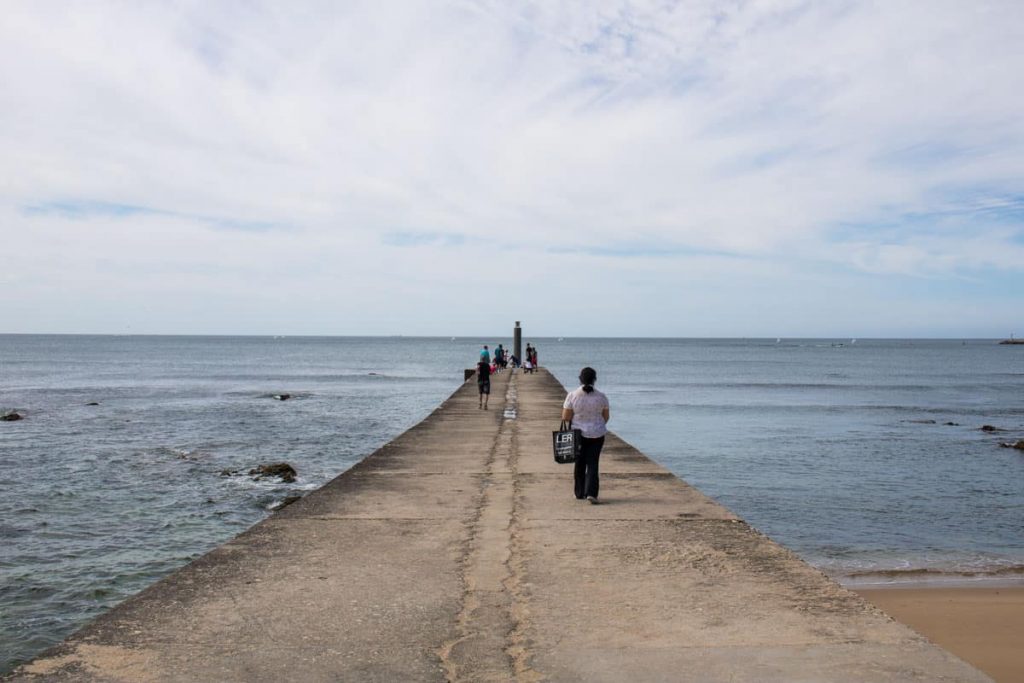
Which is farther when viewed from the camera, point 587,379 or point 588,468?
point 588,468

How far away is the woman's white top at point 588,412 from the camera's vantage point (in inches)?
297

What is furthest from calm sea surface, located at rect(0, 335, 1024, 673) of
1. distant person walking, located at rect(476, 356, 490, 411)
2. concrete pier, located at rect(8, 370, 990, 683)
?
distant person walking, located at rect(476, 356, 490, 411)

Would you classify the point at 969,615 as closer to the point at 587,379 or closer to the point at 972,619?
the point at 972,619

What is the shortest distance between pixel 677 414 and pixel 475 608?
86.5 feet

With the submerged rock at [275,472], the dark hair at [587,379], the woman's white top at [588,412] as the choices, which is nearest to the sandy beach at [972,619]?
the woman's white top at [588,412]

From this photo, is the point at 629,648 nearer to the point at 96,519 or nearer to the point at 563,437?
the point at 563,437

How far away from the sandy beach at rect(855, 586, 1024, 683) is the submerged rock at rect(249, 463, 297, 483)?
10.6 metres

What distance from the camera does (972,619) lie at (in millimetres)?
7445

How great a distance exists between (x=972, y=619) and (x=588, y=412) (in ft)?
12.4

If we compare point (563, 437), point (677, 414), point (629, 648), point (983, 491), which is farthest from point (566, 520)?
point (677, 414)

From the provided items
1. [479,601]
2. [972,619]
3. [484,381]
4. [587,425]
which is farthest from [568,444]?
[484,381]

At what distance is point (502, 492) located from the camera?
8.22 meters

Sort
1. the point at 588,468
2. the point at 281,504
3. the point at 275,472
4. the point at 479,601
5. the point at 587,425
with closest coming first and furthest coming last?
the point at 479,601, the point at 587,425, the point at 588,468, the point at 281,504, the point at 275,472

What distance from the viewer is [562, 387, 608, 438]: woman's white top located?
7535mm
